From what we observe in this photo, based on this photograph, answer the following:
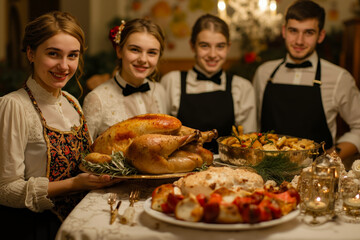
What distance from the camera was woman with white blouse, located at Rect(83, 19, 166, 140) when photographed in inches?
Answer: 94.9

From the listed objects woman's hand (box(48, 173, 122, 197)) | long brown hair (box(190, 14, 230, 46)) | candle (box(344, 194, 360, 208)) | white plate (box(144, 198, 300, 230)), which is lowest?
woman's hand (box(48, 173, 122, 197))

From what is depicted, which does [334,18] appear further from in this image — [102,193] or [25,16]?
[102,193]

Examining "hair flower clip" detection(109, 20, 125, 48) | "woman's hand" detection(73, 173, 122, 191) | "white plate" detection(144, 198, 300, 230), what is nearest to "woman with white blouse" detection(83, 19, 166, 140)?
"hair flower clip" detection(109, 20, 125, 48)

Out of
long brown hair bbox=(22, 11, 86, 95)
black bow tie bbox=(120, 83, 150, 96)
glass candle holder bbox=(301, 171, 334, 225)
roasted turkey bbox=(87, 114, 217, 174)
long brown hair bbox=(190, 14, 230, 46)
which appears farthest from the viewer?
long brown hair bbox=(190, 14, 230, 46)

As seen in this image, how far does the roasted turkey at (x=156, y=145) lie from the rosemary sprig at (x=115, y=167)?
0.03m

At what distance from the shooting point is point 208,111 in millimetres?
2869

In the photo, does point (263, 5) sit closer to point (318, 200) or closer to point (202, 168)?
point (202, 168)

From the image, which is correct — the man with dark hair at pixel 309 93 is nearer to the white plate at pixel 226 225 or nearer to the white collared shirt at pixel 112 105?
the white collared shirt at pixel 112 105

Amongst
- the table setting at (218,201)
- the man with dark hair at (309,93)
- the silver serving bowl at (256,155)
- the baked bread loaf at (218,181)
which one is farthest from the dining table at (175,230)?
the man with dark hair at (309,93)

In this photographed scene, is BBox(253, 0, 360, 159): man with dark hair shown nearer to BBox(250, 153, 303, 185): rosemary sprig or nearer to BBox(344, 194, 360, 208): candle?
BBox(250, 153, 303, 185): rosemary sprig

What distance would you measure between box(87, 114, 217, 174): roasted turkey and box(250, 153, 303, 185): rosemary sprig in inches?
9.2

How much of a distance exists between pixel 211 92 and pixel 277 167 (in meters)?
1.28

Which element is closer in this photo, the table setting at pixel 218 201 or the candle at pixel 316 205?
the table setting at pixel 218 201

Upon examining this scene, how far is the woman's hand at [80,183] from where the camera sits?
5.35 feet
